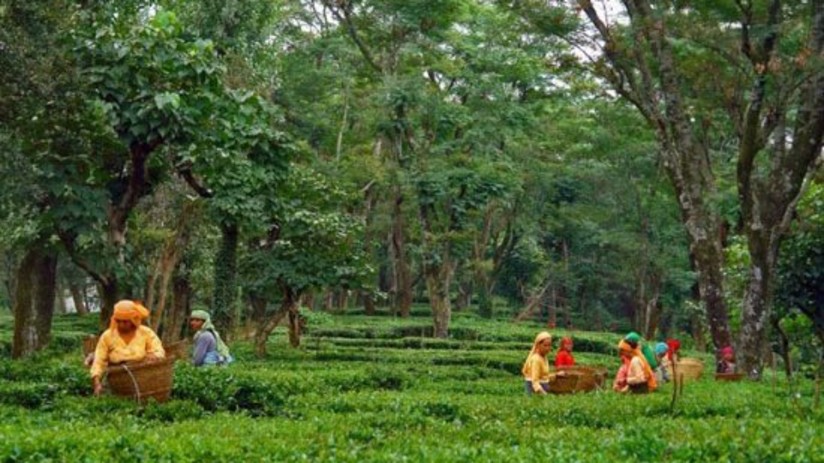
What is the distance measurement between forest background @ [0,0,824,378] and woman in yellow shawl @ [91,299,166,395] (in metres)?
3.30

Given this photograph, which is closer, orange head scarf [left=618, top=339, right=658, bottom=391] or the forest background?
orange head scarf [left=618, top=339, right=658, bottom=391]

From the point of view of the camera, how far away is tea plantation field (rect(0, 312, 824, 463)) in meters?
6.23

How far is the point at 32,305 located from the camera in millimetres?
15633

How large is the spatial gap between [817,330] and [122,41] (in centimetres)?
1228

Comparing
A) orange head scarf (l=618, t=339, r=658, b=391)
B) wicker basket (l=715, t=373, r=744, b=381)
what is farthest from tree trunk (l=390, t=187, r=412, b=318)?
orange head scarf (l=618, t=339, r=658, b=391)

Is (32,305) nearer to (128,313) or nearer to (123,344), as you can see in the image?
(123,344)

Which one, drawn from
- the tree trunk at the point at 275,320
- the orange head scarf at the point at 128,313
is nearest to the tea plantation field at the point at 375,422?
the orange head scarf at the point at 128,313

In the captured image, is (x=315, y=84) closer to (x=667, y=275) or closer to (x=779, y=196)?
(x=667, y=275)

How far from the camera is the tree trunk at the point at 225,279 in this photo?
17.8m

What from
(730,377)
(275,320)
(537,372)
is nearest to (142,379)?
(537,372)

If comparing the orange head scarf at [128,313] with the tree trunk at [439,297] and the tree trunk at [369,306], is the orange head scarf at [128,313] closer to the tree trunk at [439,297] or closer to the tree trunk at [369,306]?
the tree trunk at [439,297]

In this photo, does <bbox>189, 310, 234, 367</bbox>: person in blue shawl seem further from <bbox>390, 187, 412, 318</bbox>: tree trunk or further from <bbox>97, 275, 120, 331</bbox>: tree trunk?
<bbox>390, 187, 412, 318</bbox>: tree trunk

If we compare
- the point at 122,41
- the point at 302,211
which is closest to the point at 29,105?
the point at 122,41

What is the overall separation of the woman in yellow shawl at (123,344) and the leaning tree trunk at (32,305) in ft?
24.2
